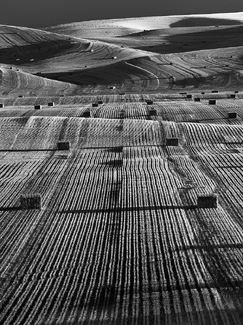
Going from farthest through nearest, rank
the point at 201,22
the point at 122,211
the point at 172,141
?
the point at 201,22 → the point at 172,141 → the point at 122,211

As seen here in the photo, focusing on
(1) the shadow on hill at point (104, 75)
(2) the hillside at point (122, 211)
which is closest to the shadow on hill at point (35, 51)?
(1) the shadow on hill at point (104, 75)

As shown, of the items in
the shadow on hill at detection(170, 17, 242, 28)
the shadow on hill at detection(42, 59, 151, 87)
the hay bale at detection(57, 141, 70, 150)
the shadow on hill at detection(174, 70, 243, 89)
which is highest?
the hay bale at detection(57, 141, 70, 150)

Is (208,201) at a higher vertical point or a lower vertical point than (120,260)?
lower

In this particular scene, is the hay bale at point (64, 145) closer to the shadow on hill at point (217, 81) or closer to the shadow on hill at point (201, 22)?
the shadow on hill at point (217, 81)

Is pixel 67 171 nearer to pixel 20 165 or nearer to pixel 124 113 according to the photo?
pixel 20 165

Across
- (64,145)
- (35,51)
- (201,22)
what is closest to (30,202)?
(64,145)

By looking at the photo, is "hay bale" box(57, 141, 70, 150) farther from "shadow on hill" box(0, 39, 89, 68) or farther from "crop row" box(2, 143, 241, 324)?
"shadow on hill" box(0, 39, 89, 68)

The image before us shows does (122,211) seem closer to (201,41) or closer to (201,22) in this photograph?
(201,41)

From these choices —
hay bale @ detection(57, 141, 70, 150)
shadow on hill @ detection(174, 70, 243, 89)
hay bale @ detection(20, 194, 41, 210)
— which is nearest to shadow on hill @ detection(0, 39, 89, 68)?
shadow on hill @ detection(174, 70, 243, 89)

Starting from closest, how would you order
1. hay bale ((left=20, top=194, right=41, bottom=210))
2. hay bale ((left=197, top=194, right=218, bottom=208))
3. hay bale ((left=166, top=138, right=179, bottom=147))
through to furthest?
hay bale ((left=197, top=194, right=218, bottom=208))
hay bale ((left=20, top=194, right=41, bottom=210))
hay bale ((left=166, top=138, right=179, bottom=147))
